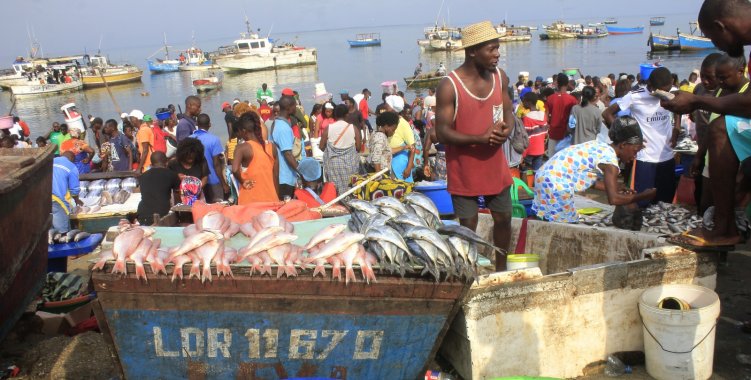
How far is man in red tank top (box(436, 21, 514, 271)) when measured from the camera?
404cm

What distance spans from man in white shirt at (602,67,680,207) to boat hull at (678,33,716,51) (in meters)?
51.6

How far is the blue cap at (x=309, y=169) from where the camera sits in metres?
8.16

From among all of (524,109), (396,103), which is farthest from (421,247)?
(396,103)

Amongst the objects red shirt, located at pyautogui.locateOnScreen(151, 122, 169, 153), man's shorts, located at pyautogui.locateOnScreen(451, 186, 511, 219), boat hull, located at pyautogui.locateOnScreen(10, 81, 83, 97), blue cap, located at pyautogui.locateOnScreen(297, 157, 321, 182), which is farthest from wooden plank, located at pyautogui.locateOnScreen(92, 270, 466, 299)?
boat hull, located at pyautogui.locateOnScreen(10, 81, 83, 97)

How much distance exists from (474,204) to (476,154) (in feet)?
1.33

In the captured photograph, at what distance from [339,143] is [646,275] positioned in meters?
4.81

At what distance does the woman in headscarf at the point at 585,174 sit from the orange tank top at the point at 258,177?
277 centimetres

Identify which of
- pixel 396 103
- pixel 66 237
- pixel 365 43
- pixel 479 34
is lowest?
pixel 66 237

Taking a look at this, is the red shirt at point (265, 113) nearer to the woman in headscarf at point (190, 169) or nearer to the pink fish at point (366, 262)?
the woman in headscarf at point (190, 169)

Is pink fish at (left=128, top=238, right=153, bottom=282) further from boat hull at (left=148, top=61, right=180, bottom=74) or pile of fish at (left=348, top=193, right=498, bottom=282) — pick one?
boat hull at (left=148, top=61, right=180, bottom=74)

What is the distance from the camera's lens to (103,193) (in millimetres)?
8789

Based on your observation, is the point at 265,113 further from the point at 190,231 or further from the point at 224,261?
the point at 224,261

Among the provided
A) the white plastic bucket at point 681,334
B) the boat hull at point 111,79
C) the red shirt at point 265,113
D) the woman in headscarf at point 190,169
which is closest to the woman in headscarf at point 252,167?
the woman in headscarf at point 190,169

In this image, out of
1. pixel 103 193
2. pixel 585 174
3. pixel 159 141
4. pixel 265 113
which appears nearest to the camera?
pixel 585 174
